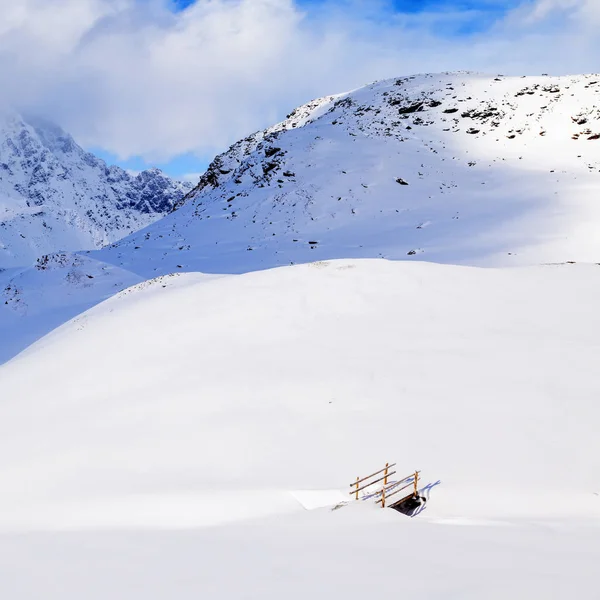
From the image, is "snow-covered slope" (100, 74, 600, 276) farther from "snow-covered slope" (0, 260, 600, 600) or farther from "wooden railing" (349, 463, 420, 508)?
"wooden railing" (349, 463, 420, 508)

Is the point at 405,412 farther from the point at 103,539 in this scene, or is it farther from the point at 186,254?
the point at 186,254

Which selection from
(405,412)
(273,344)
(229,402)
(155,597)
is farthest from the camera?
(273,344)

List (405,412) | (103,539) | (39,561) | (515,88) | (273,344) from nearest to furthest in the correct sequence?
1. (39,561)
2. (103,539)
3. (405,412)
4. (273,344)
5. (515,88)

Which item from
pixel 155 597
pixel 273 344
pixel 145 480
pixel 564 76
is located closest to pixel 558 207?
pixel 273 344

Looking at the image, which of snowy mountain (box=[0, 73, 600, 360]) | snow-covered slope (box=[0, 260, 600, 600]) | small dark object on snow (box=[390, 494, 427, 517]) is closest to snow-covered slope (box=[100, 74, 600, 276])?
snowy mountain (box=[0, 73, 600, 360])

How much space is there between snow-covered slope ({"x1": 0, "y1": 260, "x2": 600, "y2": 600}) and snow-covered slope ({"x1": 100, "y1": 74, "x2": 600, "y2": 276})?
1030 cm

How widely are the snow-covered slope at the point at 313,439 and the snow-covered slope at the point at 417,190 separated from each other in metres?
10.3

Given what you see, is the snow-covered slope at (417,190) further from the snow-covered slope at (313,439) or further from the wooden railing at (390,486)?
the wooden railing at (390,486)

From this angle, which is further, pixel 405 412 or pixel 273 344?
pixel 273 344

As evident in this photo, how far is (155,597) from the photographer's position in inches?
162

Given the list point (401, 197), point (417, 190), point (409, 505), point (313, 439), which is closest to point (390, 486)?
point (409, 505)

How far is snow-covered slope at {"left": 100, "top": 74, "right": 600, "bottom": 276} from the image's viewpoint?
1036 inches

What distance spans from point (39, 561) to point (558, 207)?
99.3 ft

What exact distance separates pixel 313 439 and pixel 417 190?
29830 mm
